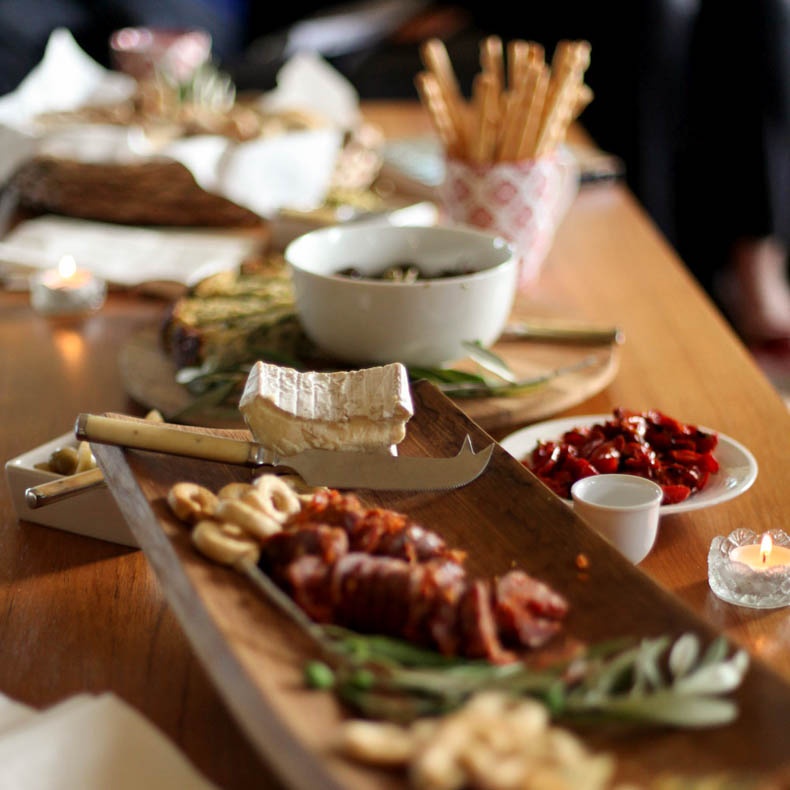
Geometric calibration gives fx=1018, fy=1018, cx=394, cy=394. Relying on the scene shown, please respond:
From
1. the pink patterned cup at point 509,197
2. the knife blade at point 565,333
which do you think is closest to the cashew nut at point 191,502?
the knife blade at point 565,333

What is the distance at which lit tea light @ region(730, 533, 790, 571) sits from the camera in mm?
936

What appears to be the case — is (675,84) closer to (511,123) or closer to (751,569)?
(511,123)

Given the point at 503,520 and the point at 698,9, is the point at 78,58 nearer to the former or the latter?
the point at 503,520

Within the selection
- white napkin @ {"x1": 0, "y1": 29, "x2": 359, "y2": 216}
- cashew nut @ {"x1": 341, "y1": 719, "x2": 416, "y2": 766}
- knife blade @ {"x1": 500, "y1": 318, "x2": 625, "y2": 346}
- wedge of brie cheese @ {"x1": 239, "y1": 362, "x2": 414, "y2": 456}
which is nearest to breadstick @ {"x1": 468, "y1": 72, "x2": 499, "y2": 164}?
knife blade @ {"x1": 500, "y1": 318, "x2": 625, "y2": 346}

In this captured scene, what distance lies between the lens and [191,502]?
2.85ft

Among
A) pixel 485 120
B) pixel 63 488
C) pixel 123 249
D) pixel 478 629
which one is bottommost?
pixel 123 249

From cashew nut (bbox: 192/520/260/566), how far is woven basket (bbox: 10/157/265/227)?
1462 mm

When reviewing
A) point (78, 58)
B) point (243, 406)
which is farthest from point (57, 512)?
point (78, 58)

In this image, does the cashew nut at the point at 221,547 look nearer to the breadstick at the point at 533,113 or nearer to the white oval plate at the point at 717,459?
the white oval plate at the point at 717,459

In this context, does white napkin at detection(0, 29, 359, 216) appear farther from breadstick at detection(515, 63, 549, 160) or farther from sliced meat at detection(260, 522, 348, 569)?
sliced meat at detection(260, 522, 348, 569)

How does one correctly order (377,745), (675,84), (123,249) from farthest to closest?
(675,84), (123,249), (377,745)

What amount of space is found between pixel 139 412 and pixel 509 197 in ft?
2.55

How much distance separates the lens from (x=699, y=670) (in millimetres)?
687

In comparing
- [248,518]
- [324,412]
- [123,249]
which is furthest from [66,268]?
[248,518]
